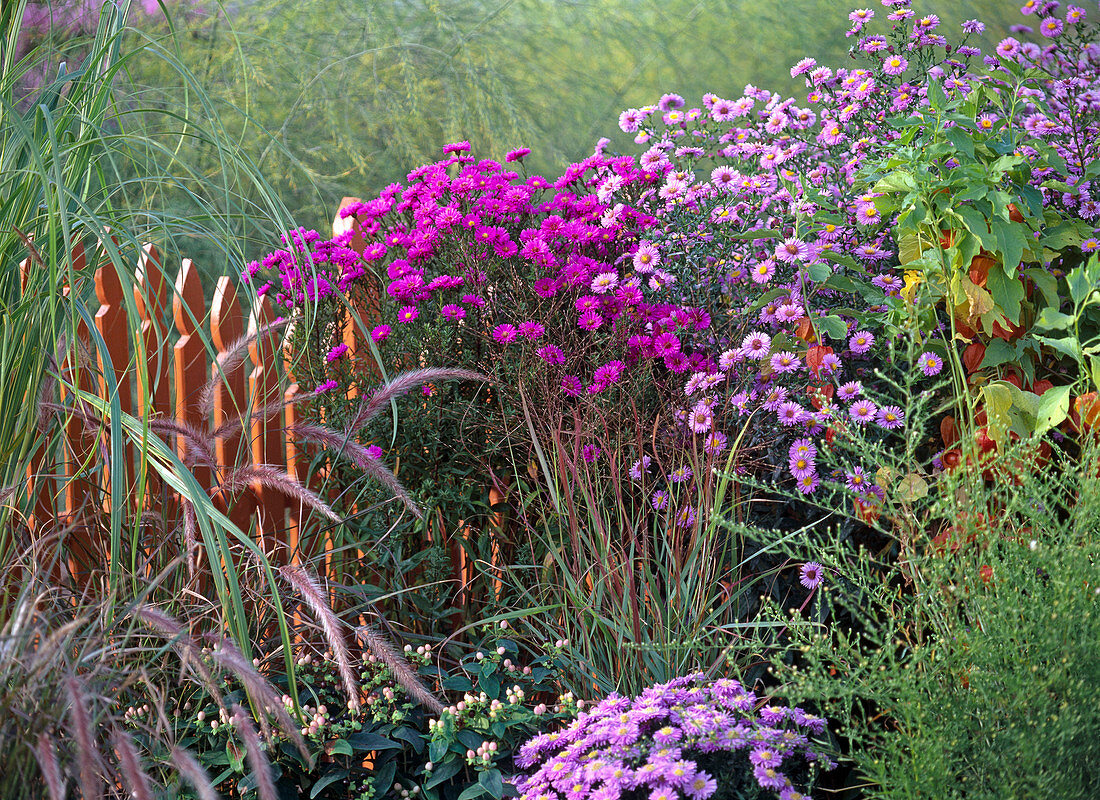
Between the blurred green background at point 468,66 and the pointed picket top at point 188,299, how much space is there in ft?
6.44

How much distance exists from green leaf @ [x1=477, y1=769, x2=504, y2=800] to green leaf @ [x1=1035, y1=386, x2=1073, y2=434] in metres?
1.20

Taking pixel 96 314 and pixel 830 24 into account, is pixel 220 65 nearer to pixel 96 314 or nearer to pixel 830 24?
pixel 96 314

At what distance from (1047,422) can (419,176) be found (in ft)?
5.49

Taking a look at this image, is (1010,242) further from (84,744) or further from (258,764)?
(84,744)

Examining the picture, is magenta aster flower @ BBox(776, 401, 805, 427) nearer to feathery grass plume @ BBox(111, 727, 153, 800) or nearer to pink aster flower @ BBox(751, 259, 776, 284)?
pink aster flower @ BBox(751, 259, 776, 284)

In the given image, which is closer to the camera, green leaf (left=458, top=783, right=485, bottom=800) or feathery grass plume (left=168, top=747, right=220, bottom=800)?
feathery grass plume (left=168, top=747, right=220, bottom=800)

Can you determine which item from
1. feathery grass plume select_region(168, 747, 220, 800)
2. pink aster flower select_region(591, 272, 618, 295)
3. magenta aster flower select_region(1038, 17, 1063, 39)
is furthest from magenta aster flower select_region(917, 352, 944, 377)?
feathery grass plume select_region(168, 747, 220, 800)

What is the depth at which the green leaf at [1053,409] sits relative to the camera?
175 centimetres

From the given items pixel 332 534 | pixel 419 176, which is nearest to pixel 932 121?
pixel 419 176

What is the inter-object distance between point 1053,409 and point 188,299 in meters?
2.24

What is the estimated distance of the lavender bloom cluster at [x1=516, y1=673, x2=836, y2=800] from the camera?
123cm

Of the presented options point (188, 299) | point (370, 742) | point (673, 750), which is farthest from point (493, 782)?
point (188, 299)

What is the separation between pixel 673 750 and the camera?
4.13 feet

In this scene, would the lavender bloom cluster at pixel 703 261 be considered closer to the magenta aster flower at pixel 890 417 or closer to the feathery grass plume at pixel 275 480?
the magenta aster flower at pixel 890 417
